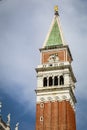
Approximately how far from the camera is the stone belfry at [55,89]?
77750 mm

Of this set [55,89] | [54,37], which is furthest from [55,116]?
[54,37]

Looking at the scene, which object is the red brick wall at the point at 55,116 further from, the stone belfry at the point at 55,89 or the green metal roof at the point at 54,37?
the green metal roof at the point at 54,37

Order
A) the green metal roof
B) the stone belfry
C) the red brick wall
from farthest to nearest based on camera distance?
the green metal roof < the stone belfry < the red brick wall

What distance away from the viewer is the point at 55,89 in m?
79.0

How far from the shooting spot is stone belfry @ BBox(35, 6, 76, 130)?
77750mm

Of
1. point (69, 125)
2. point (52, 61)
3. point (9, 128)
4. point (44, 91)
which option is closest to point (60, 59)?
point (52, 61)

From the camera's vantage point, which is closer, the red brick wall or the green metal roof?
the red brick wall

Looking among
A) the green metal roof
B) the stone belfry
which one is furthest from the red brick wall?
the green metal roof

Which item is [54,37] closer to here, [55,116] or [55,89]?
[55,89]

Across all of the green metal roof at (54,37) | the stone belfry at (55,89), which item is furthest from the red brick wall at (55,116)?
the green metal roof at (54,37)

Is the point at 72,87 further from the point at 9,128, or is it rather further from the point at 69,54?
the point at 9,128

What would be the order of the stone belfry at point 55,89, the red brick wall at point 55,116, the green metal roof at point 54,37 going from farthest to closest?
the green metal roof at point 54,37
the stone belfry at point 55,89
the red brick wall at point 55,116

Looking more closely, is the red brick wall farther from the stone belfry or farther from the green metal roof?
the green metal roof

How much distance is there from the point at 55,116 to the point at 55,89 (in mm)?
4397
